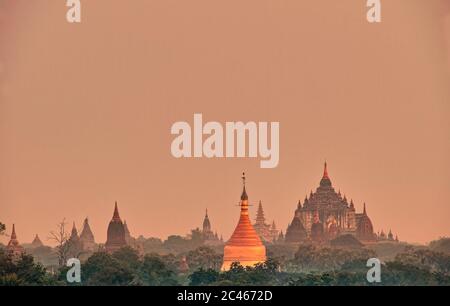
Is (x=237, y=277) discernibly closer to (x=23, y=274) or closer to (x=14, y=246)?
(x=23, y=274)

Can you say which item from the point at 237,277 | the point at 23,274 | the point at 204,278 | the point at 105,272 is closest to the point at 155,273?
the point at 204,278

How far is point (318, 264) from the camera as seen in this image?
190 m

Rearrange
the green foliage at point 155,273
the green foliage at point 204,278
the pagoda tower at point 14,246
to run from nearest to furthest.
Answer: the green foliage at point 204,278, the green foliage at point 155,273, the pagoda tower at point 14,246

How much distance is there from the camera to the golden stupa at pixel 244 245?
188125mm

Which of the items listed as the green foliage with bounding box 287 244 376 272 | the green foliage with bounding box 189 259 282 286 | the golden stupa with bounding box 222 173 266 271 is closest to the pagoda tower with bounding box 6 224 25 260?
the golden stupa with bounding box 222 173 266 271

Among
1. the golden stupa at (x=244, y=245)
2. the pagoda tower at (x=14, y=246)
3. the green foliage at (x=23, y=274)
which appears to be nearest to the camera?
the green foliage at (x=23, y=274)

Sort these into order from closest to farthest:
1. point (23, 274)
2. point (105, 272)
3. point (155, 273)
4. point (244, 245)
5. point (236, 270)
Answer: point (23, 274)
point (105, 272)
point (236, 270)
point (155, 273)
point (244, 245)

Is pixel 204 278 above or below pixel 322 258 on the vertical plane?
below

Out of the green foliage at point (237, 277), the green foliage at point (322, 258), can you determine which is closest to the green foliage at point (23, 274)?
the green foliage at point (237, 277)

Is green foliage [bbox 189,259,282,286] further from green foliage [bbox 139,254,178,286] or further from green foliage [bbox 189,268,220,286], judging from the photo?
green foliage [bbox 139,254,178,286]

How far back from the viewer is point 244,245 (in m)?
192

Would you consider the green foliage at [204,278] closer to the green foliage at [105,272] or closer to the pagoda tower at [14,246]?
the green foliage at [105,272]

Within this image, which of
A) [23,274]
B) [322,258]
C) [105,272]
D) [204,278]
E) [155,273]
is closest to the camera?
[23,274]
